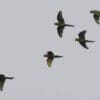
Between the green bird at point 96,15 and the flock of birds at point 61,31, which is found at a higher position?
the green bird at point 96,15

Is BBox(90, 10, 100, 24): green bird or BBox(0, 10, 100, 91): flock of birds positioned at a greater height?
BBox(90, 10, 100, 24): green bird

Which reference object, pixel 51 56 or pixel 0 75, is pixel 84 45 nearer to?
pixel 51 56

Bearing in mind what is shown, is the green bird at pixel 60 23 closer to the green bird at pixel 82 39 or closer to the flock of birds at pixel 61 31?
the flock of birds at pixel 61 31

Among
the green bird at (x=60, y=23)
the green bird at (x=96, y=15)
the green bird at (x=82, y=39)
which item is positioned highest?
the green bird at (x=96, y=15)

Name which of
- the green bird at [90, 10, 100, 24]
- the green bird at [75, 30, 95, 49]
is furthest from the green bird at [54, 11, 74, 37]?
the green bird at [90, 10, 100, 24]

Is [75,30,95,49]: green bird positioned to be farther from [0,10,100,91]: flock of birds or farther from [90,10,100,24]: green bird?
[90,10,100,24]: green bird

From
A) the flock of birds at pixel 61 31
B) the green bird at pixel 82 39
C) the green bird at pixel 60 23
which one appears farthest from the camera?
Result: the green bird at pixel 82 39

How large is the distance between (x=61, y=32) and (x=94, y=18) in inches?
146

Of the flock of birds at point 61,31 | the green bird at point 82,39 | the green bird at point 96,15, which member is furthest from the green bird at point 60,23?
the green bird at point 96,15

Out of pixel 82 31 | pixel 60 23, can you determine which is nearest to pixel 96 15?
pixel 82 31

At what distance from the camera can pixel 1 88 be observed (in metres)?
56.9

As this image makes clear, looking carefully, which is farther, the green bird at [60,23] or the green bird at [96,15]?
the green bird at [60,23]

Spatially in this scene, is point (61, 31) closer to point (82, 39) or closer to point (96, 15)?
point (82, 39)

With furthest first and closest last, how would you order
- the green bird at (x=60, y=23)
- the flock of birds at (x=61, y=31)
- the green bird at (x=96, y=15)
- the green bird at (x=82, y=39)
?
1. the green bird at (x=82, y=39)
2. the green bird at (x=60, y=23)
3. the green bird at (x=96, y=15)
4. the flock of birds at (x=61, y=31)
